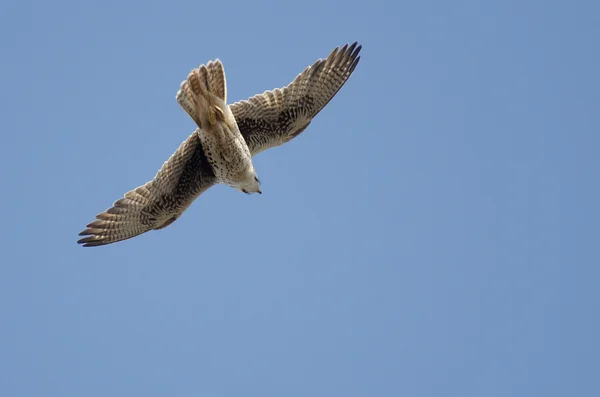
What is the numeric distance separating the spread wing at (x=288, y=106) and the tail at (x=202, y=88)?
65cm

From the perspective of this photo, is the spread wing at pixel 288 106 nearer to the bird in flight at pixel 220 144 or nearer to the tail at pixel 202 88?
the bird in flight at pixel 220 144

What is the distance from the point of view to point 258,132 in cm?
1485

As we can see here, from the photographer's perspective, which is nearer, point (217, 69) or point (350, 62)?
point (217, 69)

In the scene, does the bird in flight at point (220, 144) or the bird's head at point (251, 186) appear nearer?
the bird in flight at point (220, 144)

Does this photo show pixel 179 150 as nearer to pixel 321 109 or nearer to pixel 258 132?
pixel 258 132

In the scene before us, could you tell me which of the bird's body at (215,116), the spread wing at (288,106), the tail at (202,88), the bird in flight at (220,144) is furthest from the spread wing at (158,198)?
the spread wing at (288,106)

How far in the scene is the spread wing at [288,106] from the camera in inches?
581

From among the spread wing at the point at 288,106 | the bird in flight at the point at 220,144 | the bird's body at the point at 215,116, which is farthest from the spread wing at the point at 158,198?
the spread wing at the point at 288,106

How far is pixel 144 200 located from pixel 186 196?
0.64m

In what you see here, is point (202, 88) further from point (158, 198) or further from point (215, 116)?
point (158, 198)

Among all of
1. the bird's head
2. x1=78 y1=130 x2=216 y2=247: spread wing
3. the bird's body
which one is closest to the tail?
the bird's body

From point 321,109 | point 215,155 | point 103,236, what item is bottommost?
point 103,236

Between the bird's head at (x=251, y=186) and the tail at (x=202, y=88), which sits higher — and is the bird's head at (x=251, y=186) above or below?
below

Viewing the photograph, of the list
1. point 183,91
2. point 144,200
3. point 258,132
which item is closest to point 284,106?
point 258,132
